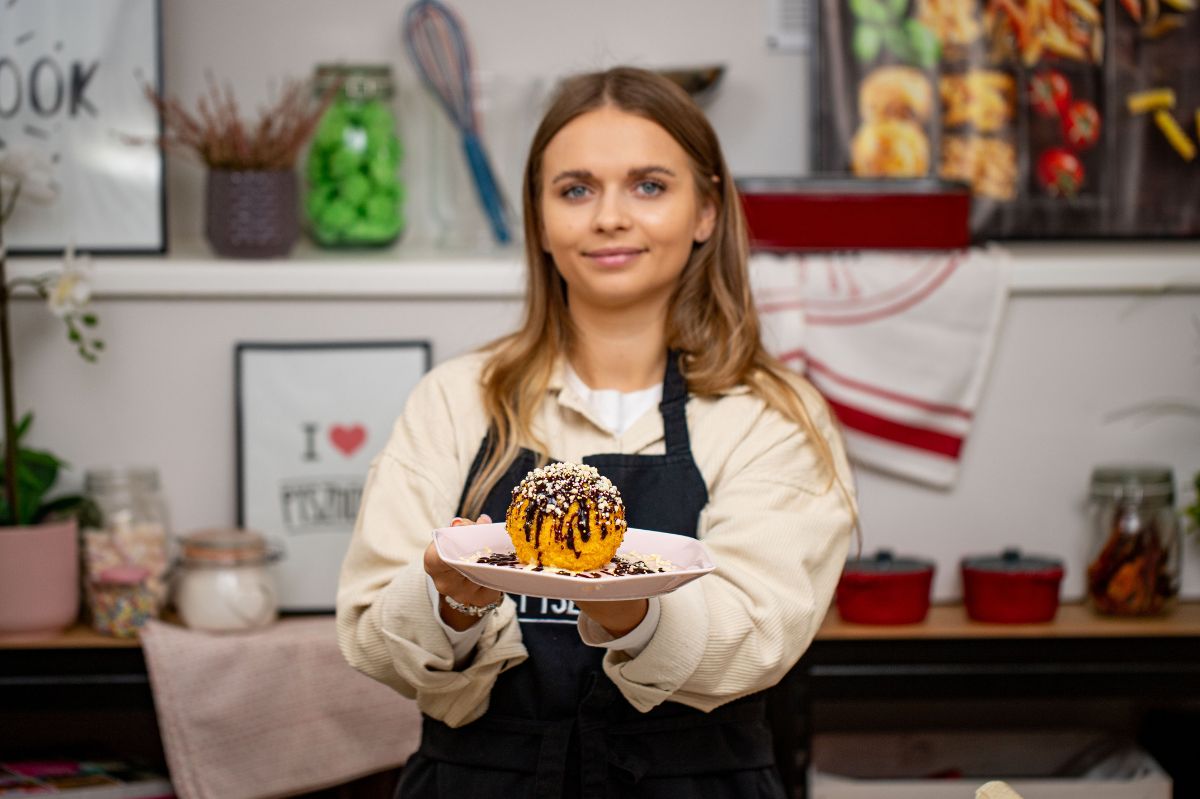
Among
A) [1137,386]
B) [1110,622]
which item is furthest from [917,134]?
[1110,622]

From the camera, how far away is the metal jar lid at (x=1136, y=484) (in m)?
2.13

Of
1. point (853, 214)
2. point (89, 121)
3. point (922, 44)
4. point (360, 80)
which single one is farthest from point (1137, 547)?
point (89, 121)

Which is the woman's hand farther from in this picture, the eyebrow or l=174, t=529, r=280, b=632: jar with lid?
l=174, t=529, r=280, b=632: jar with lid

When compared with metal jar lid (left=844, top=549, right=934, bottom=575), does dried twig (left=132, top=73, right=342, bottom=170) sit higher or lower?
higher

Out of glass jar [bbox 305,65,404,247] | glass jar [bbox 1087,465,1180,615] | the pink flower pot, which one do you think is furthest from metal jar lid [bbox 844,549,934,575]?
the pink flower pot

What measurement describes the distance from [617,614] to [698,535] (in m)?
0.26

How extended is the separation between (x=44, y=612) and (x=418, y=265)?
74 centimetres

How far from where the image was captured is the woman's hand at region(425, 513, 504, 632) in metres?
1.22

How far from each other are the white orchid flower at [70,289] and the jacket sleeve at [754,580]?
3.42 feet

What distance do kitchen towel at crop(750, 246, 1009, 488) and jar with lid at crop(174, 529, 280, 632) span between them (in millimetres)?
817

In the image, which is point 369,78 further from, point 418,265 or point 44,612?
point 44,612

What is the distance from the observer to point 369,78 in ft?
7.47

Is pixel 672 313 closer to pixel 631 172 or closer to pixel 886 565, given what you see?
pixel 631 172

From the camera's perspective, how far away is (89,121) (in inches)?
88.5
